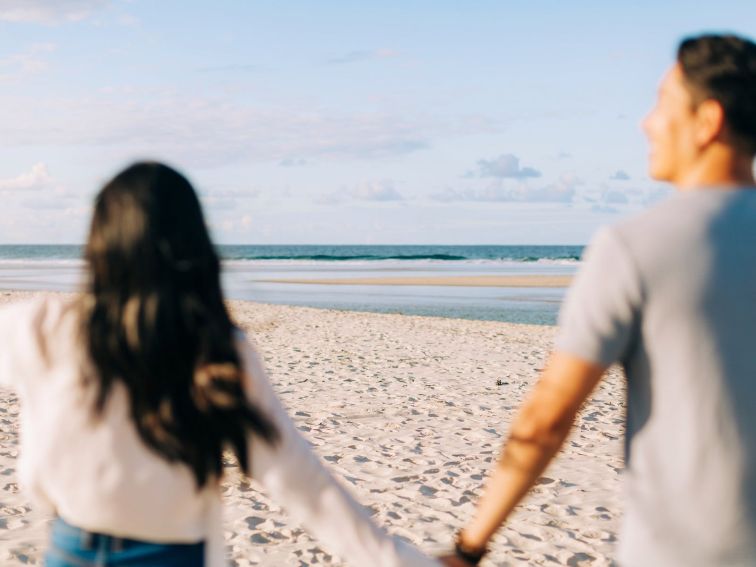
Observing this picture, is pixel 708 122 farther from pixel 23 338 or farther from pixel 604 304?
pixel 23 338

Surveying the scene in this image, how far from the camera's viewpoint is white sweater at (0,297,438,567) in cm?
186

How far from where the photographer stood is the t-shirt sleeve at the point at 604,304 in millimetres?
1699

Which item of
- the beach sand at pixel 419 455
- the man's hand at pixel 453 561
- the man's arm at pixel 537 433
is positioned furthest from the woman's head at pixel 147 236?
the beach sand at pixel 419 455

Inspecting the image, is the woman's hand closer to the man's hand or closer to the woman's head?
the man's hand

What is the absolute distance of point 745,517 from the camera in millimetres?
1695

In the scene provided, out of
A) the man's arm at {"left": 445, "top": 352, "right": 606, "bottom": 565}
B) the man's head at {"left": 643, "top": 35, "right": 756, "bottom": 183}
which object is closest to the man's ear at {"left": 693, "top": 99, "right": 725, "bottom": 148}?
the man's head at {"left": 643, "top": 35, "right": 756, "bottom": 183}

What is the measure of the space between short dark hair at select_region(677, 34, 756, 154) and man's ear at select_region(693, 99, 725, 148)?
0.01 m

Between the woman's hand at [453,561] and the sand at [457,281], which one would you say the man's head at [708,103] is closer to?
the woman's hand at [453,561]

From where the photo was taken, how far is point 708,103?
1.83 m

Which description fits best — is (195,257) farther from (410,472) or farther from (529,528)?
(410,472)

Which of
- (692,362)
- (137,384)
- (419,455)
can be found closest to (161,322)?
(137,384)

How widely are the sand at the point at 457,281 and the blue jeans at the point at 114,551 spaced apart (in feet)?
123

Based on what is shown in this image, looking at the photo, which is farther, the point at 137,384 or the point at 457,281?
the point at 457,281

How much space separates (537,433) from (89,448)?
3.12 feet
